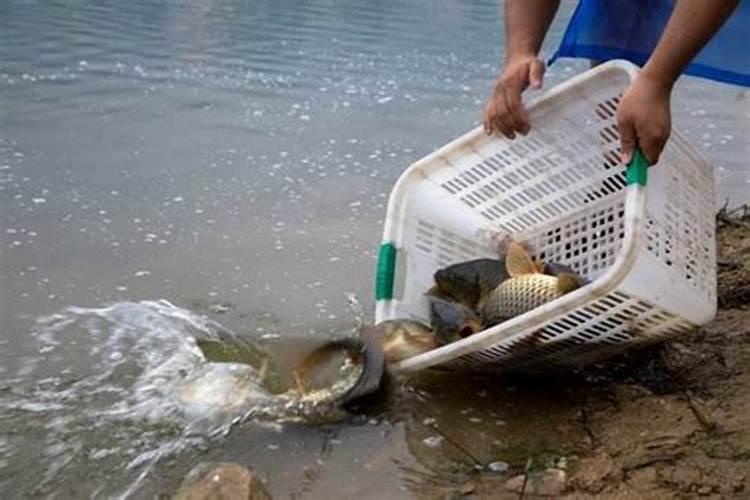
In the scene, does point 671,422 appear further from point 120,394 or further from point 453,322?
point 120,394

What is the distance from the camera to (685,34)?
7.16ft

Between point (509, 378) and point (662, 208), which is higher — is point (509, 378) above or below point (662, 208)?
below

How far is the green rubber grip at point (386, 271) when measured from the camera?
292 cm

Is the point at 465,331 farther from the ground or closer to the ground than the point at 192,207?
farther from the ground

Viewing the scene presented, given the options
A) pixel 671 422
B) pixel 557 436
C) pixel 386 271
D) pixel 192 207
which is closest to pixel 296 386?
pixel 386 271

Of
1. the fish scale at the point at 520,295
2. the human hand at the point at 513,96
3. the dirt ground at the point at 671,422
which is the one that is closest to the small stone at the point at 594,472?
the dirt ground at the point at 671,422

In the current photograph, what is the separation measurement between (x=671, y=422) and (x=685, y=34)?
89cm

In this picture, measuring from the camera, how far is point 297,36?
1053 cm

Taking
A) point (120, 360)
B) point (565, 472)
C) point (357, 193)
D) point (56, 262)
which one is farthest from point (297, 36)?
point (565, 472)

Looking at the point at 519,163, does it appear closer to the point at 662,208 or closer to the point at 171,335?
the point at 662,208

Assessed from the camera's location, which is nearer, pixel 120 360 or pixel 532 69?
pixel 532 69

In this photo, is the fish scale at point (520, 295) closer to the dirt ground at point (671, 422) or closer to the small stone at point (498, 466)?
the dirt ground at point (671, 422)

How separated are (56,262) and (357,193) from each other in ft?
4.76

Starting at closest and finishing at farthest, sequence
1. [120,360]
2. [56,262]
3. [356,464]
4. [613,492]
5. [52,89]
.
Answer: [613,492] → [356,464] → [120,360] → [56,262] → [52,89]
